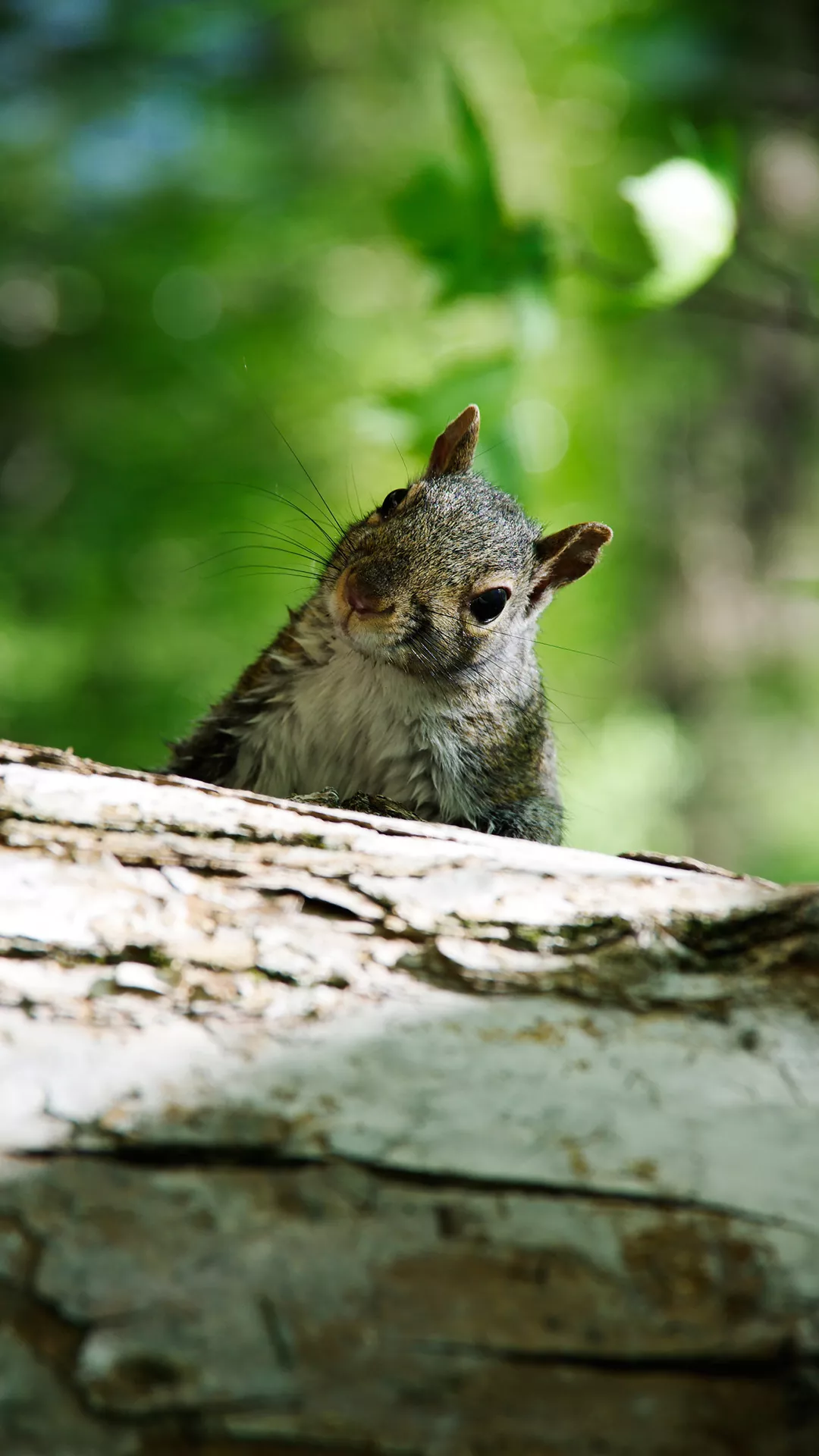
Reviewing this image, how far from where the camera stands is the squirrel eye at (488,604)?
1.44 m

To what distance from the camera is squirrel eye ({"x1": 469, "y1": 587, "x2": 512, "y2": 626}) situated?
1.44m

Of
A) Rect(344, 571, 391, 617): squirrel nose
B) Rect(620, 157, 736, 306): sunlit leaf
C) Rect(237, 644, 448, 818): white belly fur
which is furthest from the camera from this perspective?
Rect(237, 644, 448, 818): white belly fur

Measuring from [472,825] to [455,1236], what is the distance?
0.86 metres

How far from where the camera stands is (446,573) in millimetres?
1414

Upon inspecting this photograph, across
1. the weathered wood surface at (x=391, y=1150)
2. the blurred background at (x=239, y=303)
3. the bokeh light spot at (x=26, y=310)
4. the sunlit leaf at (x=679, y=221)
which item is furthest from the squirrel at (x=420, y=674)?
the bokeh light spot at (x=26, y=310)

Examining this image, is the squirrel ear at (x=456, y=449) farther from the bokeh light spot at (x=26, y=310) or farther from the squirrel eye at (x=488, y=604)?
the bokeh light spot at (x=26, y=310)

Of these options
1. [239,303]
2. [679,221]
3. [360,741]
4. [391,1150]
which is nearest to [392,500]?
[360,741]

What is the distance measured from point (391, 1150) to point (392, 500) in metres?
0.99

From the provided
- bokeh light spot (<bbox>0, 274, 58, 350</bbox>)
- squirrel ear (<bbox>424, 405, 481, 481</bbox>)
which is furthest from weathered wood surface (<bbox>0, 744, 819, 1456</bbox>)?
bokeh light spot (<bbox>0, 274, 58, 350</bbox>)

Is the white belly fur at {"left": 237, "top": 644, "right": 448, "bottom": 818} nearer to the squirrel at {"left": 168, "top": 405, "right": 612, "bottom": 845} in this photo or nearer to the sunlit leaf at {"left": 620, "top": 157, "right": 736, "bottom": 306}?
the squirrel at {"left": 168, "top": 405, "right": 612, "bottom": 845}

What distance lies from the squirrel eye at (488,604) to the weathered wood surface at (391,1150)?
62 cm

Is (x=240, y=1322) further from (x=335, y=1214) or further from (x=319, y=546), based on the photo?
(x=319, y=546)

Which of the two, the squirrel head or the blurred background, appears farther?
the blurred background

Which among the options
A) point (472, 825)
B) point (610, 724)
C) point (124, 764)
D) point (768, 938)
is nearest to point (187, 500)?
point (124, 764)
